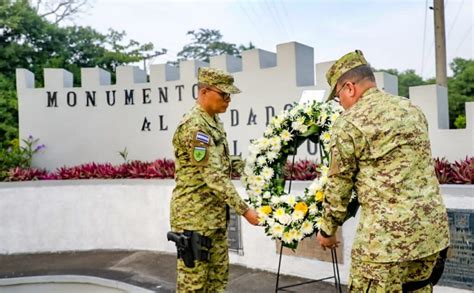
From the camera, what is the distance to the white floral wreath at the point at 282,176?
274cm

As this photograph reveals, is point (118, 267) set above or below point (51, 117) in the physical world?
below

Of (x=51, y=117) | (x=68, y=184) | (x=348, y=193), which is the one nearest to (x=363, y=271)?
(x=348, y=193)

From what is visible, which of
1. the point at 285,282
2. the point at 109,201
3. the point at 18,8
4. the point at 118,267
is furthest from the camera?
the point at 18,8

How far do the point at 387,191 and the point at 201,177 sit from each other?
1.30 metres

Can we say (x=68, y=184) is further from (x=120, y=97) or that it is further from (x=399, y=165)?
(x=399, y=165)

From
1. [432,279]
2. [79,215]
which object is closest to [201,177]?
[432,279]

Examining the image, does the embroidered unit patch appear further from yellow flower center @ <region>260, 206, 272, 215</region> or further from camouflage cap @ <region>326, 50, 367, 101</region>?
camouflage cap @ <region>326, 50, 367, 101</region>

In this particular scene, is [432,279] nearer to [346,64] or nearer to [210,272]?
[346,64]

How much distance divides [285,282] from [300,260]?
0.27 meters

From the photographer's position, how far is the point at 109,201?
6.19 meters

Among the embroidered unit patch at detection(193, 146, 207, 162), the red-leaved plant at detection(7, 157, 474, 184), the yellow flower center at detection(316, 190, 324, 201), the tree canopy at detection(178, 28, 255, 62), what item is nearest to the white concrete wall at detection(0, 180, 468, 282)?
the red-leaved plant at detection(7, 157, 474, 184)

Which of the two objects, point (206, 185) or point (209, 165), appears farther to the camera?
point (206, 185)

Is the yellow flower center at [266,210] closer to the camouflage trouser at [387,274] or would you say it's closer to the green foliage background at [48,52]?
the camouflage trouser at [387,274]

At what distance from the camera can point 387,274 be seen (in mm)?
2020
